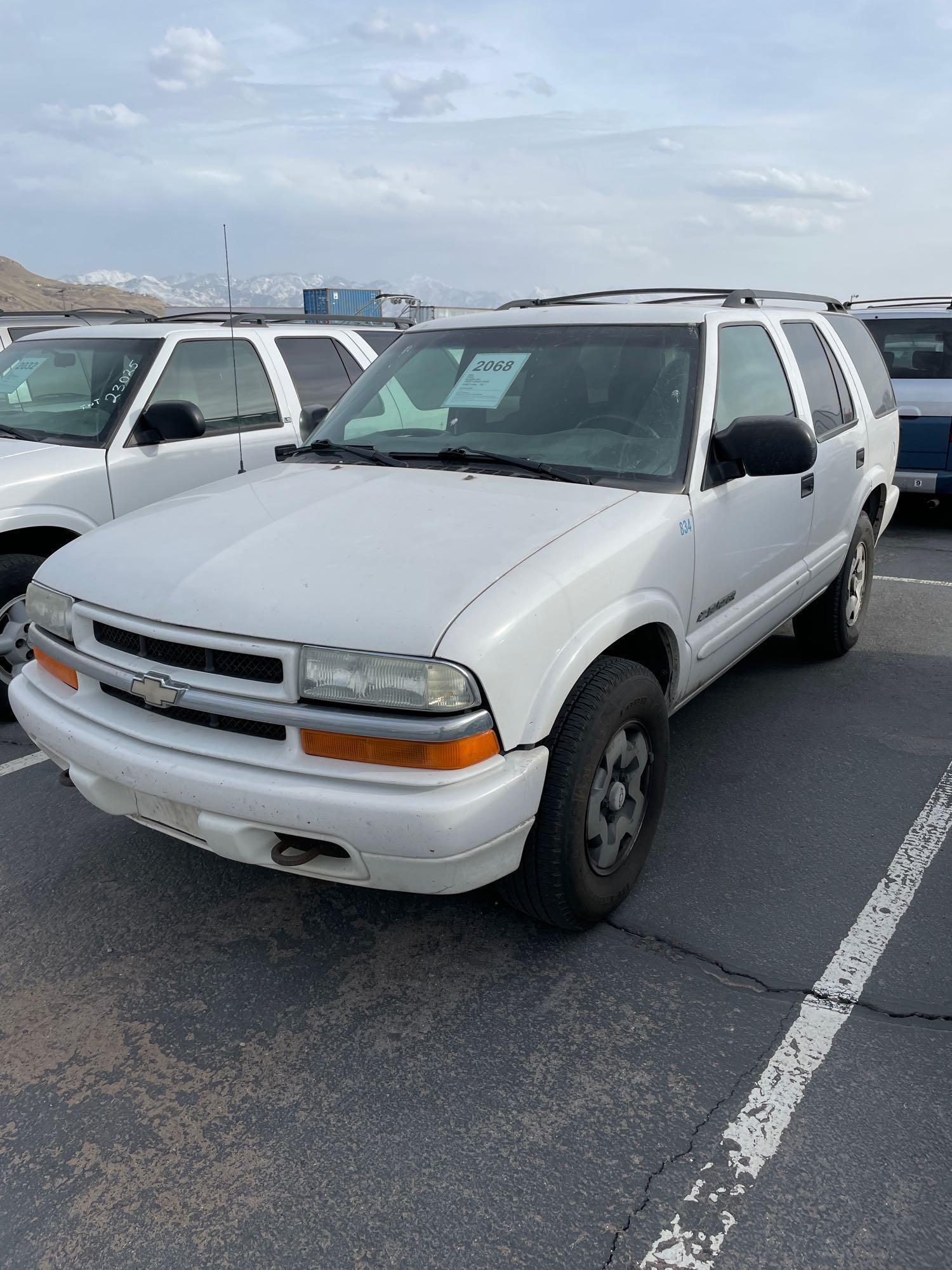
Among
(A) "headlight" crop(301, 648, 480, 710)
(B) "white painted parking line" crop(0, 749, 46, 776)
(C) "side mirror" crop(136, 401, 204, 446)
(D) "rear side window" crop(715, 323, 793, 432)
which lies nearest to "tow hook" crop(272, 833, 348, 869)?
(A) "headlight" crop(301, 648, 480, 710)

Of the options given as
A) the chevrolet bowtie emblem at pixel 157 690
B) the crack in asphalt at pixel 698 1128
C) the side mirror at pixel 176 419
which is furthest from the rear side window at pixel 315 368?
the crack in asphalt at pixel 698 1128

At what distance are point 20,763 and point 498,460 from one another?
2.55 m

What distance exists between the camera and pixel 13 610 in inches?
181

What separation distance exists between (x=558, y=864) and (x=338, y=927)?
31.3 inches

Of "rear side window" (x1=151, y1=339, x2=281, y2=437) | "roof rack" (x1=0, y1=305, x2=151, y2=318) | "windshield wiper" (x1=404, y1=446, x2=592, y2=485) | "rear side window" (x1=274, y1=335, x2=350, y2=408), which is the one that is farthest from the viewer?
"roof rack" (x1=0, y1=305, x2=151, y2=318)

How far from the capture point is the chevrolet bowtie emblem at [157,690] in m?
2.58

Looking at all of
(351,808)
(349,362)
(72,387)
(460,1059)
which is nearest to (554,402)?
(351,808)

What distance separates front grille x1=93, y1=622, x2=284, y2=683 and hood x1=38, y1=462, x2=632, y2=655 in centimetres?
8

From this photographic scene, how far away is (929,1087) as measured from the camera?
2.36 meters

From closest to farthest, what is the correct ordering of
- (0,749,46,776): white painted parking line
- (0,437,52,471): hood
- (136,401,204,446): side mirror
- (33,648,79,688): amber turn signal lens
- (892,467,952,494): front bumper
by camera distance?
(33,648,79,688): amber turn signal lens, (0,749,46,776): white painted parking line, (0,437,52,471): hood, (136,401,204,446): side mirror, (892,467,952,494): front bumper

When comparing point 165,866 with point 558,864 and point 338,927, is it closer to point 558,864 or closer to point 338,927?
point 338,927

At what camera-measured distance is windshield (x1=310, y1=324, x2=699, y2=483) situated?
3359 millimetres

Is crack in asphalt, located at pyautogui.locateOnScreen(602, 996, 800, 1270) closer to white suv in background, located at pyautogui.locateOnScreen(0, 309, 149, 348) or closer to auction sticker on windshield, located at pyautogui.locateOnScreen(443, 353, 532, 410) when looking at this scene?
auction sticker on windshield, located at pyautogui.locateOnScreen(443, 353, 532, 410)

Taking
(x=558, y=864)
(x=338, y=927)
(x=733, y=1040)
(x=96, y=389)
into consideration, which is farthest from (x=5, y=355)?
(x=733, y=1040)
